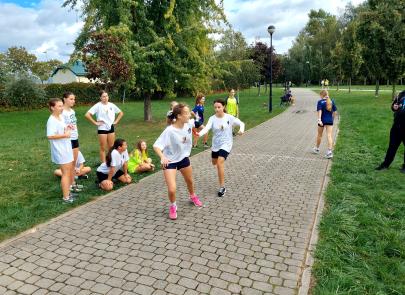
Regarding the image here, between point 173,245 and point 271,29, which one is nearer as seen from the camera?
point 173,245

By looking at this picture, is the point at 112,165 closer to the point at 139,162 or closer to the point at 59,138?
the point at 59,138

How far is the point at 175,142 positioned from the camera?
5.23 metres

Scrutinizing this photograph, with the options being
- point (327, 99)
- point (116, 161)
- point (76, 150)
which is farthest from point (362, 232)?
point (327, 99)

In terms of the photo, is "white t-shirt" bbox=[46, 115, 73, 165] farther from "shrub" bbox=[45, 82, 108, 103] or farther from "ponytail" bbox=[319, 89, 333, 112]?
"shrub" bbox=[45, 82, 108, 103]

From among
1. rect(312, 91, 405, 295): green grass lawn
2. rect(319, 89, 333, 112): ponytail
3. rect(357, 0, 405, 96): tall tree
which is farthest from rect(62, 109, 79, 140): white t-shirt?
rect(357, 0, 405, 96): tall tree

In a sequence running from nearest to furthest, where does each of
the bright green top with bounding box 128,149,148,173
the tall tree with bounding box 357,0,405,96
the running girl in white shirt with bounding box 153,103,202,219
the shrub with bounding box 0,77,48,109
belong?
the running girl in white shirt with bounding box 153,103,202,219 → the bright green top with bounding box 128,149,148,173 → the tall tree with bounding box 357,0,405,96 → the shrub with bounding box 0,77,48,109

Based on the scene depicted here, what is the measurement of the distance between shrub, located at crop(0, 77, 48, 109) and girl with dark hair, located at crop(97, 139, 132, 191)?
2468 cm

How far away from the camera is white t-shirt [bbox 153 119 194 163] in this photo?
5164mm

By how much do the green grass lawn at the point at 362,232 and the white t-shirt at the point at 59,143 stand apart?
398 centimetres

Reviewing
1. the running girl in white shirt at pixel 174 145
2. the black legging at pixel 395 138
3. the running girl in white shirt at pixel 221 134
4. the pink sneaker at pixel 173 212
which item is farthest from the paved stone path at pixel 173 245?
the black legging at pixel 395 138

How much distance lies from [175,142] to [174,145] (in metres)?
0.05

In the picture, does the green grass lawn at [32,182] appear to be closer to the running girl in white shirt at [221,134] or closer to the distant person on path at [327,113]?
the running girl in white shirt at [221,134]

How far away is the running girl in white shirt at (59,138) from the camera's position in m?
5.55

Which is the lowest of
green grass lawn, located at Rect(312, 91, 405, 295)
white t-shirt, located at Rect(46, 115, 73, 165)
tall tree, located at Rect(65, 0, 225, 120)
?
green grass lawn, located at Rect(312, 91, 405, 295)
